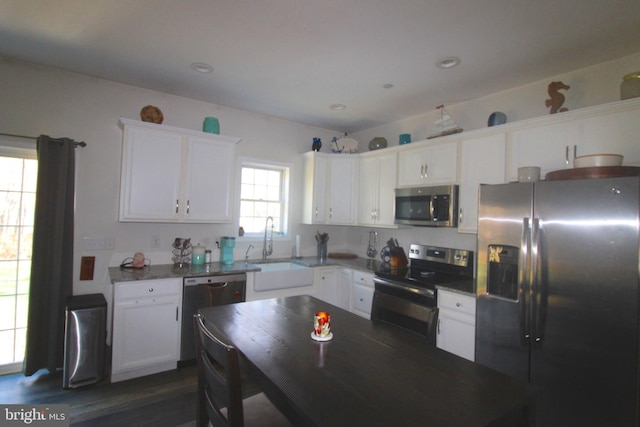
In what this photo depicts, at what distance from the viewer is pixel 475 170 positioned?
287cm

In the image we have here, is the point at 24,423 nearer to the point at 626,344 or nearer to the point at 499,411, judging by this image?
the point at 499,411

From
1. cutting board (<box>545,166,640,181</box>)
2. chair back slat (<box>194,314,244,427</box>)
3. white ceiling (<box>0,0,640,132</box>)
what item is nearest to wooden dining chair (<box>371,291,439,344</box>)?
chair back slat (<box>194,314,244,427</box>)

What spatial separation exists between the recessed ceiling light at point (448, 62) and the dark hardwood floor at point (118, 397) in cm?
320

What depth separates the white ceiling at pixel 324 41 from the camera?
1.89 meters

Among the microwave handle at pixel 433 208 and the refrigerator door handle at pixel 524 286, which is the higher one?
the microwave handle at pixel 433 208

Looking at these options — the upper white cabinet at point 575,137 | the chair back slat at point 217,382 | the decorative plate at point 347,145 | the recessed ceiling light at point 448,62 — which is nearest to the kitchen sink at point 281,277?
the decorative plate at point 347,145

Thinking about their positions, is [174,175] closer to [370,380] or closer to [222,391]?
[222,391]

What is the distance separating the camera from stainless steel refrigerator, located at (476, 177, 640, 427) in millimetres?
1649

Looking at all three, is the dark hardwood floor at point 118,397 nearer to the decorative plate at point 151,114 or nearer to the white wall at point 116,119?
the white wall at point 116,119

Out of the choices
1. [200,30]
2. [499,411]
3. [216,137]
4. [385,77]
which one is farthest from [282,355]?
[216,137]

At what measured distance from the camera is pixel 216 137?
132 inches

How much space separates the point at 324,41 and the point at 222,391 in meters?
2.19

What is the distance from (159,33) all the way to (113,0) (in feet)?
1.11

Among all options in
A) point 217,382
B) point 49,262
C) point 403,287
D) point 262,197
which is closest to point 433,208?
point 403,287
